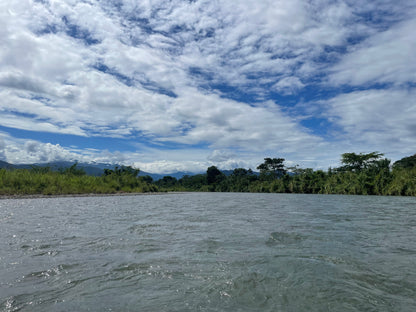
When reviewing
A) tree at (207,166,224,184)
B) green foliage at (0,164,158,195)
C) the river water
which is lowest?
the river water

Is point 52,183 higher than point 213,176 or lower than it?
lower

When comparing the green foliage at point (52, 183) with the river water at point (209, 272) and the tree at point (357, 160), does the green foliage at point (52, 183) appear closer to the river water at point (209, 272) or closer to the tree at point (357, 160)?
the river water at point (209, 272)

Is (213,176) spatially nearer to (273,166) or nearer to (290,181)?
(273,166)

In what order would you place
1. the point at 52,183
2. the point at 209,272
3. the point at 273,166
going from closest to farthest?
the point at 209,272, the point at 52,183, the point at 273,166

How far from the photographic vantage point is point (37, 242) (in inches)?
263

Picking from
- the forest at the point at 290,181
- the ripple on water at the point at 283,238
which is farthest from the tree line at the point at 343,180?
the ripple on water at the point at 283,238

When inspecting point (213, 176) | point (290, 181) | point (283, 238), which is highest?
point (213, 176)

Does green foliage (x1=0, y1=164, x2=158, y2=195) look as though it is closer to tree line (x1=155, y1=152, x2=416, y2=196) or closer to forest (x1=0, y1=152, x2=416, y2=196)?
forest (x1=0, y1=152, x2=416, y2=196)

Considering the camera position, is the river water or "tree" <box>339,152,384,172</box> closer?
the river water

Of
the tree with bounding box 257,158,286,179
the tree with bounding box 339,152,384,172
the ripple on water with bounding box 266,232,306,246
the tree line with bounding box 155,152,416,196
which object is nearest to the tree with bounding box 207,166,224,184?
the tree line with bounding box 155,152,416,196

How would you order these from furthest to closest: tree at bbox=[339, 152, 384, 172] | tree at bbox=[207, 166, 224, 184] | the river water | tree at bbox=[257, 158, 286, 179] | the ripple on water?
1. tree at bbox=[207, 166, 224, 184]
2. tree at bbox=[257, 158, 286, 179]
3. tree at bbox=[339, 152, 384, 172]
4. the ripple on water
5. the river water

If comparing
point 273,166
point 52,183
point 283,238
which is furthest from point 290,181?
point 283,238

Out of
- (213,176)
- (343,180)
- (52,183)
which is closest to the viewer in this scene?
(52,183)

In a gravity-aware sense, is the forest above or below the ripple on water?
above
